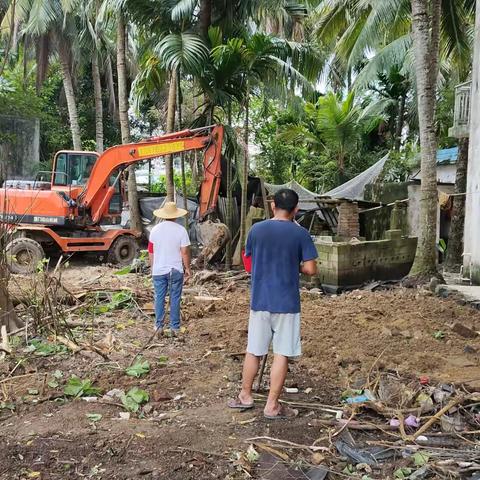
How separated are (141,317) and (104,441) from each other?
4.30 m

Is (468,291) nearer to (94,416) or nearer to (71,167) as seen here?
(94,416)

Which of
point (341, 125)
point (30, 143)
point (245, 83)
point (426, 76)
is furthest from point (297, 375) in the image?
point (30, 143)

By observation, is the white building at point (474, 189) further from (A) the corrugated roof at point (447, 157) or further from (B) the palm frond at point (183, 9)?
(A) the corrugated roof at point (447, 157)

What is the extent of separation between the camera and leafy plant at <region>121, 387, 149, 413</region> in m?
4.62

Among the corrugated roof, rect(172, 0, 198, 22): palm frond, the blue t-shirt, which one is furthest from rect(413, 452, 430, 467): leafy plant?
the corrugated roof

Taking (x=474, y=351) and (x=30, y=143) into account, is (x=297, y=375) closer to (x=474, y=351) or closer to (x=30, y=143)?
(x=474, y=351)

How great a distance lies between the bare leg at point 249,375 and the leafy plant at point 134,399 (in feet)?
2.72

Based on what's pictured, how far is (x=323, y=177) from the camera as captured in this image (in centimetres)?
2133

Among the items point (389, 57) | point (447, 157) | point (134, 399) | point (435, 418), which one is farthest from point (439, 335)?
point (389, 57)

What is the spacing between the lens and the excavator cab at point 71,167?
1360 centimetres

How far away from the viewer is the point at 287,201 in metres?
4.48

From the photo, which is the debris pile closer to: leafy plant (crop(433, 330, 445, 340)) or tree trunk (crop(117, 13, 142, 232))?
leafy plant (crop(433, 330, 445, 340))

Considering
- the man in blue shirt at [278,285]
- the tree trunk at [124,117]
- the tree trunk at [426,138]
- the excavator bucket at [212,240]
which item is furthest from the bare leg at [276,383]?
the tree trunk at [124,117]

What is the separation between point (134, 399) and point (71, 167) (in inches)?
392
